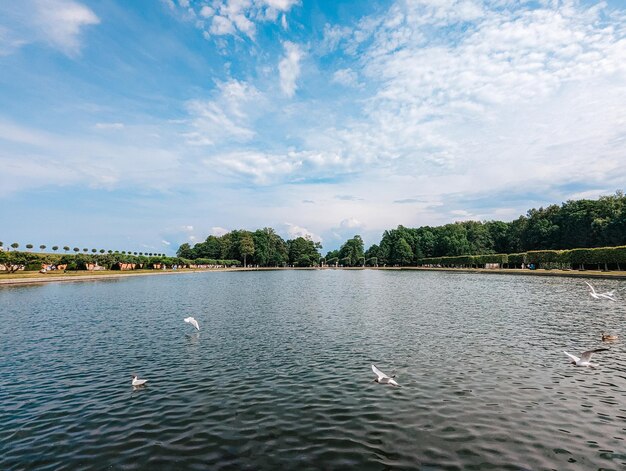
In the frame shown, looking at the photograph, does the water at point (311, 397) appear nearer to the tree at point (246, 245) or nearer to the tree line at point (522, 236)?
the tree line at point (522, 236)

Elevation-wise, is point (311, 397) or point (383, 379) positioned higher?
point (383, 379)

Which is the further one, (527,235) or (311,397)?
(527,235)

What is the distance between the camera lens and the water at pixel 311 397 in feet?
31.3

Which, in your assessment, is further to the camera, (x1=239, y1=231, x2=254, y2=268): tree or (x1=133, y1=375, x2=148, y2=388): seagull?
(x1=239, y1=231, x2=254, y2=268): tree

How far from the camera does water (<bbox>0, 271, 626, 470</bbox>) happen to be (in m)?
9.54

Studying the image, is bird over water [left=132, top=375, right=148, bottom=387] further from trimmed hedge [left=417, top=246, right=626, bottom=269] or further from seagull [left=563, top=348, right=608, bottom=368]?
trimmed hedge [left=417, top=246, right=626, bottom=269]

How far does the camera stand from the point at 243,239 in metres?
188

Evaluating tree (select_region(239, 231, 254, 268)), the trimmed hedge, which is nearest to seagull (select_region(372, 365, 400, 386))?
the trimmed hedge

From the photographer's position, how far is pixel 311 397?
1331 cm

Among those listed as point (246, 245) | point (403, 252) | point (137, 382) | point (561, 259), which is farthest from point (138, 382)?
point (403, 252)

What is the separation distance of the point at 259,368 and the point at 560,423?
11259 millimetres

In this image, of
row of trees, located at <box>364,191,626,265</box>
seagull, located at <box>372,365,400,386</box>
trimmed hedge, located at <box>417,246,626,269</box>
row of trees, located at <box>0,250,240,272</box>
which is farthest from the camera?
row of trees, located at <box>364,191,626,265</box>

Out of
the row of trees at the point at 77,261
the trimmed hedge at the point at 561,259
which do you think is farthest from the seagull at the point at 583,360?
the row of trees at the point at 77,261

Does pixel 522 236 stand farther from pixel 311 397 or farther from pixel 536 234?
pixel 311 397
